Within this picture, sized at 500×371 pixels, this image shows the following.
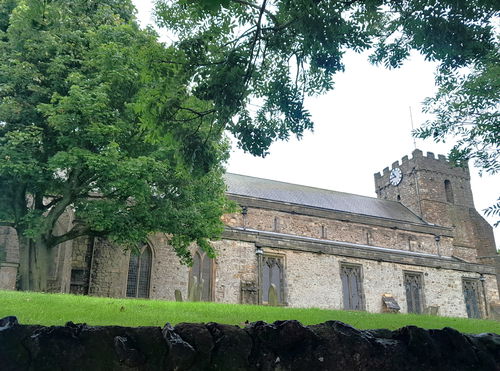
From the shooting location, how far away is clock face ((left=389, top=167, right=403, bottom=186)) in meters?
38.6

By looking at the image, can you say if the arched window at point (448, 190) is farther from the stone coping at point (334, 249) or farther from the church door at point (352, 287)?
the church door at point (352, 287)

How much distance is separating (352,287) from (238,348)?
69.2 ft

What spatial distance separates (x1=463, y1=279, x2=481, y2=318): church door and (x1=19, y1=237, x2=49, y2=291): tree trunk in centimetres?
2195

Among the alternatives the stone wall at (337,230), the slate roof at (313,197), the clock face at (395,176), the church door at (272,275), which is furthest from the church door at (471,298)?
the clock face at (395,176)

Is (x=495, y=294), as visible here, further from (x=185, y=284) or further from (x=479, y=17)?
(x=479, y=17)

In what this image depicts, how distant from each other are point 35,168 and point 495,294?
1002 inches

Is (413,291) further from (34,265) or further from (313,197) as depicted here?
(34,265)

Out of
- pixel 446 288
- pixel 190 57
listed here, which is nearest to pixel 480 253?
pixel 446 288

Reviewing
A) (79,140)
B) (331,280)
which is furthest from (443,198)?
(79,140)

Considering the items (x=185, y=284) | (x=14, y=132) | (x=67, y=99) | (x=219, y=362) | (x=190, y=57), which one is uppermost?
(x=67, y=99)

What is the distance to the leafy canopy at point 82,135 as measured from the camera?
13.1 m

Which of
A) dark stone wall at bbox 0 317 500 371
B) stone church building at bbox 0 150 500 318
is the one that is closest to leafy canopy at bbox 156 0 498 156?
dark stone wall at bbox 0 317 500 371

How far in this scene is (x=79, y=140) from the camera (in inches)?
535

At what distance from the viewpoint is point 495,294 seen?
2681 cm
